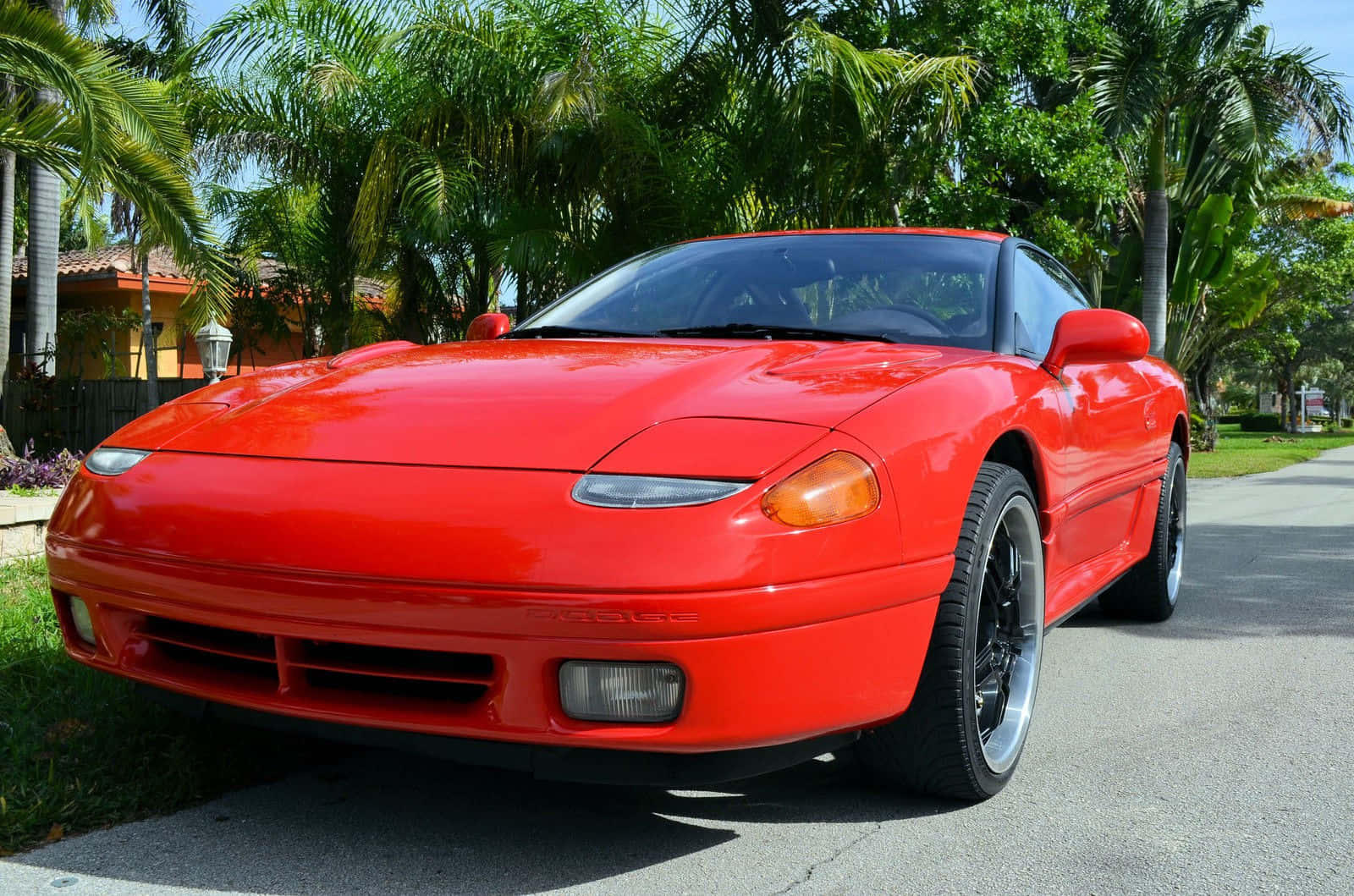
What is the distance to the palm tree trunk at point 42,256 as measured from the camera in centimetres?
1311

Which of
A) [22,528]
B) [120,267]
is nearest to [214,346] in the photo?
[22,528]

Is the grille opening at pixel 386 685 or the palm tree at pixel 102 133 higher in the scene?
the palm tree at pixel 102 133

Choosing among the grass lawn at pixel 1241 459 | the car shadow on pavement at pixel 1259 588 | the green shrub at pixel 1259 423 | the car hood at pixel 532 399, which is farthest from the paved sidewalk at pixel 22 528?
the green shrub at pixel 1259 423

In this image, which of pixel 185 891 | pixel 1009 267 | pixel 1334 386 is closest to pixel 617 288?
pixel 1009 267

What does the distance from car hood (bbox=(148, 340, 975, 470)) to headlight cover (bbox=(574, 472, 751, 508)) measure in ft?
0.29

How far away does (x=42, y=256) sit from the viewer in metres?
13.2

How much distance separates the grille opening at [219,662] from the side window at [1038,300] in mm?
2132

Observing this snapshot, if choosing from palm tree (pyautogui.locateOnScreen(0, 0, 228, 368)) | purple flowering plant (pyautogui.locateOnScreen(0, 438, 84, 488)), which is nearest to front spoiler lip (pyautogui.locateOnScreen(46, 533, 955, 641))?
purple flowering plant (pyautogui.locateOnScreen(0, 438, 84, 488))

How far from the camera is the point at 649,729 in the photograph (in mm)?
2096

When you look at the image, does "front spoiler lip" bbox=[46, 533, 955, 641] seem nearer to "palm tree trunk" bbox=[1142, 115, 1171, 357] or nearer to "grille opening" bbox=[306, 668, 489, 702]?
"grille opening" bbox=[306, 668, 489, 702]

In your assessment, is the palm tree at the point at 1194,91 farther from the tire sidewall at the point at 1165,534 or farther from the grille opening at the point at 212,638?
the grille opening at the point at 212,638

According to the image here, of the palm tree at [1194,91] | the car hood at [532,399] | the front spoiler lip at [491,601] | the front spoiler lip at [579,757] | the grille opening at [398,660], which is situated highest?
the palm tree at [1194,91]

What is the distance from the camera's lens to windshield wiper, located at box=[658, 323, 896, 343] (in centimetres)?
320

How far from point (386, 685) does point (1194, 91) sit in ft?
57.5
